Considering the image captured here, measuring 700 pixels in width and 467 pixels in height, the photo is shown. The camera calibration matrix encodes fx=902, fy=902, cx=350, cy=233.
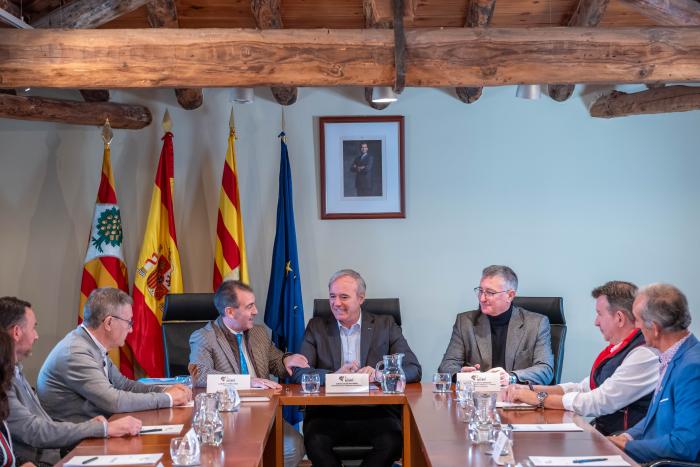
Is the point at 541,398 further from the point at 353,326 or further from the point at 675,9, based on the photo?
the point at 675,9

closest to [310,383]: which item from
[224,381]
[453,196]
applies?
[224,381]

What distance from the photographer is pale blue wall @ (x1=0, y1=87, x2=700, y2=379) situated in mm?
5762

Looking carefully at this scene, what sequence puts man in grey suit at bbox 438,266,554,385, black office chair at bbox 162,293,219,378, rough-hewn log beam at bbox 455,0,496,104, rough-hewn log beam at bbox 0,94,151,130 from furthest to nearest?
rough-hewn log beam at bbox 0,94,151,130, rough-hewn log beam at bbox 455,0,496,104, black office chair at bbox 162,293,219,378, man in grey suit at bbox 438,266,554,385

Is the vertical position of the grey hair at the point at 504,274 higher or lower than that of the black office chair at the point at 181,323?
higher

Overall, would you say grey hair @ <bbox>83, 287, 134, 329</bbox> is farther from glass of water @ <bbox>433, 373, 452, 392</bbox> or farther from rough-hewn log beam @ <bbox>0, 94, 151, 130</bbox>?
rough-hewn log beam @ <bbox>0, 94, 151, 130</bbox>

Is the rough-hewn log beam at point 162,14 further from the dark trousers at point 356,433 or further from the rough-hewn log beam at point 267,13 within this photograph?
the dark trousers at point 356,433

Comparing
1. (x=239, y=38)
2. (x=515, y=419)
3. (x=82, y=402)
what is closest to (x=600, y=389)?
(x=515, y=419)

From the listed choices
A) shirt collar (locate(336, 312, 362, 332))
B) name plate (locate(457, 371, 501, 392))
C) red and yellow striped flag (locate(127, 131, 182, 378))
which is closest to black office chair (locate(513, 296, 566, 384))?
shirt collar (locate(336, 312, 362, 332))

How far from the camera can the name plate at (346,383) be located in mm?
3887

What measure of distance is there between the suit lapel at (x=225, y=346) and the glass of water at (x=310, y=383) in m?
0.49

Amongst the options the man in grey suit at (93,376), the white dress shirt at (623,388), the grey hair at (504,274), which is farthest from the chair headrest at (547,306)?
the man in grey suit at (93,376)

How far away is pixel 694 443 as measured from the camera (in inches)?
113

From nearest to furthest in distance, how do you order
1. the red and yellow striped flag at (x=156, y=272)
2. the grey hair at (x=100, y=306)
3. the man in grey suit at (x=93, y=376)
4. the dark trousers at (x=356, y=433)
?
the man in grey suit at (x=93, y=376) < the grey hair at (x=100, y=306) < the dark trousers at (x=356, y=433) < the red and yellow striped flag at (x=156, y=272)

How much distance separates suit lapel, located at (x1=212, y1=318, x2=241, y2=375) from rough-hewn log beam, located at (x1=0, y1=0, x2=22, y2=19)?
1.90 meters
